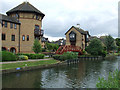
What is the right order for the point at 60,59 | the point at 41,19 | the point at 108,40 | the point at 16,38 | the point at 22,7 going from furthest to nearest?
the point at 108,40, the point at 41,19, the point at 22,7, the point at 16,38, the point at 60,59

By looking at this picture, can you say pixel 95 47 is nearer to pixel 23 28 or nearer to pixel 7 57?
pixel 23 28

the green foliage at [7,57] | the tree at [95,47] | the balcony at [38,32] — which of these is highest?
the balcony at [38,32]

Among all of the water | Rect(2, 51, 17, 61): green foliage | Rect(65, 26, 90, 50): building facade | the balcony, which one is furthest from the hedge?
Rect(65, 26, 90, 50): building facade

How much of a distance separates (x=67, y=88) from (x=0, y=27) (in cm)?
2425

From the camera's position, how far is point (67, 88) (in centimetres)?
1285

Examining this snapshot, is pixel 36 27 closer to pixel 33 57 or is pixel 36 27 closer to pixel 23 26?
pixel 23 26

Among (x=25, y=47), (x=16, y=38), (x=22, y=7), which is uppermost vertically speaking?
(x=22, y=7)

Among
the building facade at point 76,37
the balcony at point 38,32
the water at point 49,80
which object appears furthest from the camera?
the building facade at point 76,37

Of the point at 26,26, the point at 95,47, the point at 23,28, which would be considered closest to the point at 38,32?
the point at 26,26

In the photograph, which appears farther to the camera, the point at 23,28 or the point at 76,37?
Answer: the point at 76,37

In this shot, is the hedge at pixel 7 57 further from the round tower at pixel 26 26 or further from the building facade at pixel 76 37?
the building facade at pixel 76 37

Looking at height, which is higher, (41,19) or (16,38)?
(41,19)

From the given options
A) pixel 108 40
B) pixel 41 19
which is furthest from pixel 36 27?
pixel 108 40

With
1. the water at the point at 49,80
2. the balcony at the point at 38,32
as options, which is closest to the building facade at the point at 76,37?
the balcony at the point at 38,32
